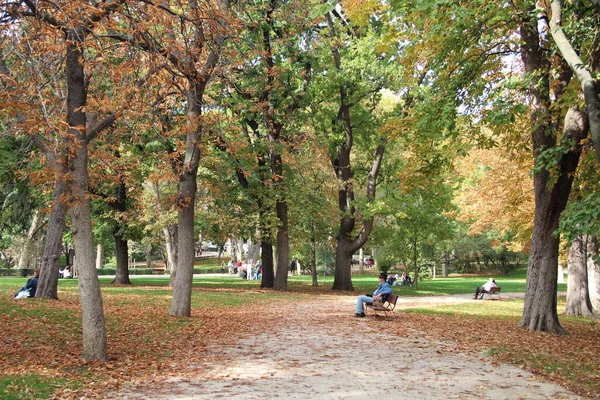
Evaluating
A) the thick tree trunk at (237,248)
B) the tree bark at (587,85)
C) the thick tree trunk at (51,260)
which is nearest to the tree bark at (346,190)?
the thick tree trunk at (51,260)

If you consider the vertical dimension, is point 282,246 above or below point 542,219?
below

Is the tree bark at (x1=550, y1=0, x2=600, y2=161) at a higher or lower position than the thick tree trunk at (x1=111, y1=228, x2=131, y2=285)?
higher

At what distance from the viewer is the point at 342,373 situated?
25.2 ft

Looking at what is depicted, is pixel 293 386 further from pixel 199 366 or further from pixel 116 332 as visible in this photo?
pixel 116 332

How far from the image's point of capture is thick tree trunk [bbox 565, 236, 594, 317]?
701 inches

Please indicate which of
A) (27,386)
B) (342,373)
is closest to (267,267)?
(342,373)

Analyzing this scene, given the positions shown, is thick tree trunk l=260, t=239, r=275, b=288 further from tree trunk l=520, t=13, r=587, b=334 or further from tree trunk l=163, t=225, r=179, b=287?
tree trunk l=520, t=13, r=587, b=334

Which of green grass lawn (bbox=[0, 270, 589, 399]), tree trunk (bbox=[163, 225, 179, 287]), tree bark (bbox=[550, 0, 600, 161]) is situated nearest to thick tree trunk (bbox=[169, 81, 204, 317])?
green grass lawn (bbox=[0, 270, 589, 399])

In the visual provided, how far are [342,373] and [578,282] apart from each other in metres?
13.3

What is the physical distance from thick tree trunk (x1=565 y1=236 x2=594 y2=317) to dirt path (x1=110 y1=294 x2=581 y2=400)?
9155mm

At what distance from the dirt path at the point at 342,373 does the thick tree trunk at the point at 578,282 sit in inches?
360

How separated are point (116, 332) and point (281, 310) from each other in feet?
22.3

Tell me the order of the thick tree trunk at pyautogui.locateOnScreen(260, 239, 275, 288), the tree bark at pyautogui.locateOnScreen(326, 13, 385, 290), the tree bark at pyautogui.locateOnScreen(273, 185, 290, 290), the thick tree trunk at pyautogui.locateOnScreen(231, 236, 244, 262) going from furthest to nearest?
the thick tree trunk at pyautogui.locateOnScreen(231, 236, 244, 262) < the thick tree trunk at pyautogui.locateOnScreen(260, 239, 275, 288) < the tree bark at pyautogui.locateOnScreen(326, 13, 385, 290) < the tree bark at pyautogui.locateOnScreen(273, 185, 290, 290)

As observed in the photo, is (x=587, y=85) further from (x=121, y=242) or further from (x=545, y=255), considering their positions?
(x=121, y=242)
